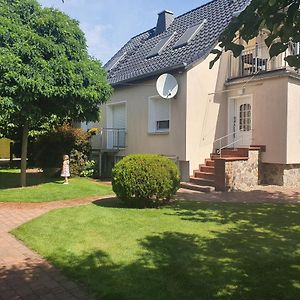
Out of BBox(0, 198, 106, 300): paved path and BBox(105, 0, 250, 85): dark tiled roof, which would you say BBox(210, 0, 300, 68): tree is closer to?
BBox(0, 198, 106, 300): paved path

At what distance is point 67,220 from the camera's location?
7617 mm

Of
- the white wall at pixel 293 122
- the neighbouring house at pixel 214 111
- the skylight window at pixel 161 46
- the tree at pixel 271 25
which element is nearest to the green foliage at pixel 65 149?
the neighbouring house at pixel 214 111

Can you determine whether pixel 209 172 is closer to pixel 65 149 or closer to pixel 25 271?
pixel 65 149

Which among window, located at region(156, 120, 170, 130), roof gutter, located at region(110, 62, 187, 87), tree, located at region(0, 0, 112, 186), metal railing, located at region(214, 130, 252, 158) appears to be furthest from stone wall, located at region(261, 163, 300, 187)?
tree, located at region(0, 0, 112, 186)

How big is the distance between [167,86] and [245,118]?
3.43 m

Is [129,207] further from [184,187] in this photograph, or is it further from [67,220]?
[184,187]

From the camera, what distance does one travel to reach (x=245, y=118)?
14.2 metres

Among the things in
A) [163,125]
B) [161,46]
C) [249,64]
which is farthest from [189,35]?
[163,125]

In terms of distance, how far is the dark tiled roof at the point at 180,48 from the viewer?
46.0ft

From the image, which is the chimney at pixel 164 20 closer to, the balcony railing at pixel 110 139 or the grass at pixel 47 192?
the balcony railing at pixel 110 139

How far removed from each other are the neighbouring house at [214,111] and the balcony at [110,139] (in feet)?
0.25

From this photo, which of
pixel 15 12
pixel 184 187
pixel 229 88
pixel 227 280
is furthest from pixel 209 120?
pixel 227 280

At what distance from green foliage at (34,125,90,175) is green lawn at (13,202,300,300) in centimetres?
752

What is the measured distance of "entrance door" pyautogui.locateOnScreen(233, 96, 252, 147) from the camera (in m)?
13.9
